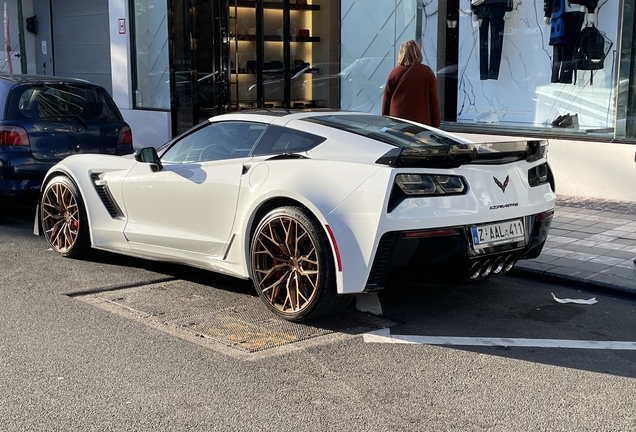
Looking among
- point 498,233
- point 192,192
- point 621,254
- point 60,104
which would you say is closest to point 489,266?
point 498,233

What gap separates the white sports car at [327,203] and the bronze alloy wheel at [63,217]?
1.67 feet

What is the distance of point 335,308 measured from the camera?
524 centimetres

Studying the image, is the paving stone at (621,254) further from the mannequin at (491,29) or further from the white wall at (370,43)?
the white wall at (370,43)

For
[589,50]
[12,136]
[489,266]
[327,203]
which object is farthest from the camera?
[589,50]

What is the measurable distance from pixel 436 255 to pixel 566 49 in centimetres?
674

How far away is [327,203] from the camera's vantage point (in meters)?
5.05

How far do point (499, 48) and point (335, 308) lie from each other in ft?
24.3

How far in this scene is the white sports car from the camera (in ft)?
16.2

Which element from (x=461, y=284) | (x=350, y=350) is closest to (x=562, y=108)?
(x=461, y=284)

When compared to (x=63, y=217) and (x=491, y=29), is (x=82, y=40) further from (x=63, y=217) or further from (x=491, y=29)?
(x=63, y=217)

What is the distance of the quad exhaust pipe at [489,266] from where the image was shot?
5.42m

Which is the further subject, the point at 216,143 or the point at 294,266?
the point at 216,143

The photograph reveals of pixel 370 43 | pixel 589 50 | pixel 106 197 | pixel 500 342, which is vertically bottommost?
pixel 500 342

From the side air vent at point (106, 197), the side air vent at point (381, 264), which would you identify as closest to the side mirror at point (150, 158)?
the side air vent at point (106, 197)
